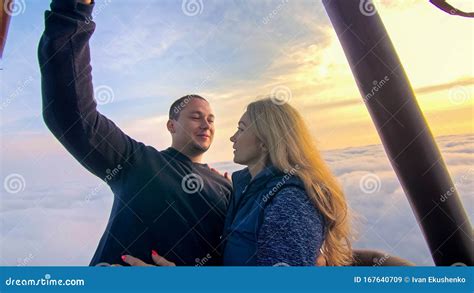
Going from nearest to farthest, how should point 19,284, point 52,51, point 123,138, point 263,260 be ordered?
point 263,260 < point 52,51 < point 123,138 < point 19,284

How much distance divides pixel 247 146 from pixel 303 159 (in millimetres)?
273


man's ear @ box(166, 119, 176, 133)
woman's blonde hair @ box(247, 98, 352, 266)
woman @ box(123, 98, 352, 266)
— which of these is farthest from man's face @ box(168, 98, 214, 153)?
woman's blonde hair @ box(247, 98, 352, 266)

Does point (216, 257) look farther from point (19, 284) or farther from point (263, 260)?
point (19, 284)

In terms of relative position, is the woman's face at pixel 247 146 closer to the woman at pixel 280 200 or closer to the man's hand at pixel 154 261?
the woman at pixel 280 200

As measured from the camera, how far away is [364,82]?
2895 mm

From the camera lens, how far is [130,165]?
262 centimetres

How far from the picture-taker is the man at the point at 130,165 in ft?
7.91

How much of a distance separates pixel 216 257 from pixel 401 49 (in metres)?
1.59

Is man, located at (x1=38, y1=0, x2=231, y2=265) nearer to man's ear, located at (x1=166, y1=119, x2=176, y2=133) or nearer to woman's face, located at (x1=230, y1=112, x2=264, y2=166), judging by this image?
man's ear, located at (x1=166, y1=119, x2=176, y2=133)

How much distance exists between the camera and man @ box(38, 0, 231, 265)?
241 cm

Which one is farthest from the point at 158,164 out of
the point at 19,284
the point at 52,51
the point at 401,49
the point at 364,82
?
the point at 401,49

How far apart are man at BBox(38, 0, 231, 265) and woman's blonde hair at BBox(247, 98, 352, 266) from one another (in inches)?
19.5

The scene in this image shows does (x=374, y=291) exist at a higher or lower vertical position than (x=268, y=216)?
lower

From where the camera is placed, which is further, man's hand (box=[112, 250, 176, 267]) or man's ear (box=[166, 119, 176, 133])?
man's ear (box=[166, 119, 176, 133])
